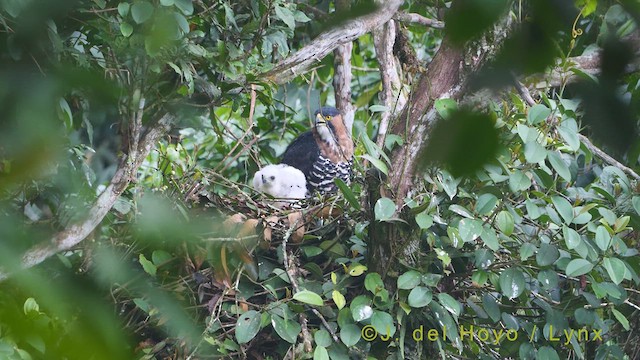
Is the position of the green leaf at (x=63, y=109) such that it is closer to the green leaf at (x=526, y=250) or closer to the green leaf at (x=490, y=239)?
the green leaf at (x=490, y=239)

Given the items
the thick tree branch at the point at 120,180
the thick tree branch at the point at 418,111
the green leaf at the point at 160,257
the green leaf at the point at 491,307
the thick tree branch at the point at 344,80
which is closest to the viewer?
the green leaf at the point at 160,257

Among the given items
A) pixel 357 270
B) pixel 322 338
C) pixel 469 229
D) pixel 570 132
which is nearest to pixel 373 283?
pixel 357 270

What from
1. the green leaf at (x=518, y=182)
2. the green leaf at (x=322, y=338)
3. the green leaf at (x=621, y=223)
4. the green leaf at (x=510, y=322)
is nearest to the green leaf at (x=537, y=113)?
the green leaf at (x=518, y=182)

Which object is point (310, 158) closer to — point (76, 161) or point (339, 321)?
point (339, 321)

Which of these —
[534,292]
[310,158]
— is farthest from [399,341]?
[310,158]

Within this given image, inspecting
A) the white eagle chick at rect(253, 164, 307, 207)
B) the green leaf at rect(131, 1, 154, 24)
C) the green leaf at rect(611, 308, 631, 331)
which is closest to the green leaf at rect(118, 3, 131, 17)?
the green leaf at rect(131, 1, 154, 24)

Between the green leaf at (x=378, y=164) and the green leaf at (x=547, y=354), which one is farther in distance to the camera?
the green leaf at (x=547, y=354)

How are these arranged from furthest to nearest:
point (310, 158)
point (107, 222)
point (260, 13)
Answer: point (310, 158) < point (260, 13) < point (107, 222)

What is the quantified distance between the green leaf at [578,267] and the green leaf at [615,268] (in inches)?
2.1

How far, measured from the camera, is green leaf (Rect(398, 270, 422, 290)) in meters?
2.84

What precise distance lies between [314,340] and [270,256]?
51cm

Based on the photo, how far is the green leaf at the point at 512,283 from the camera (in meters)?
2.84

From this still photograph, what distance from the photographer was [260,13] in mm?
3207

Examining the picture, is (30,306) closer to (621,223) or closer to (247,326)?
(247,326)
